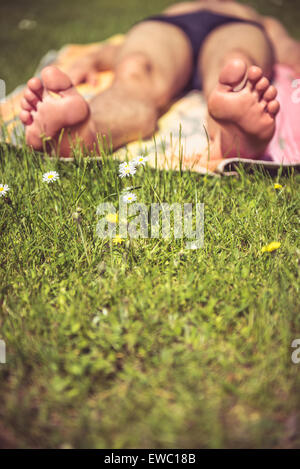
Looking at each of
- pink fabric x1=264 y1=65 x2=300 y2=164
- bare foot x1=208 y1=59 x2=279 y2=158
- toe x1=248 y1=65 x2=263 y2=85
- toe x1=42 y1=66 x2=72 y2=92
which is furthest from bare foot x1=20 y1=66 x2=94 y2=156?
pink fabric x1=264 y1=65 x2=300 y2=164

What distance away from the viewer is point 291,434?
2.20ft

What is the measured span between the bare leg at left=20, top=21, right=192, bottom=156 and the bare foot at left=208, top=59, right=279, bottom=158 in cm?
41

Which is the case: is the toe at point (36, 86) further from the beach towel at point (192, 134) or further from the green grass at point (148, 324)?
the green grass at point (148, 324)

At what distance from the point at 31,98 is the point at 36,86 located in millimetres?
54

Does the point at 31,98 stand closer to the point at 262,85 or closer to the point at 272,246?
the point at 262,85

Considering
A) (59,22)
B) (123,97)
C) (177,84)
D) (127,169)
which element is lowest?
(127,169)

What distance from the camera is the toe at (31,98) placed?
4.13ft

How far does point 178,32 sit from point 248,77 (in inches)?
30.2

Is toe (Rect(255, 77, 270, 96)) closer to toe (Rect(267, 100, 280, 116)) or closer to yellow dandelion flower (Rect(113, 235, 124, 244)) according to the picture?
toe (Rect(267, 100, 280, 116))

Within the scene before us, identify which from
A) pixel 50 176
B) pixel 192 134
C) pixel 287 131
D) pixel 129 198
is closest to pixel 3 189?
pixel 50 176

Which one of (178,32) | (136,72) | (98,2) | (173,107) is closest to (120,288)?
(136,72)

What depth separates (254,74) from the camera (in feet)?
3.69

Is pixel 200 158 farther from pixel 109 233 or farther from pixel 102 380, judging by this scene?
pixel 102 380

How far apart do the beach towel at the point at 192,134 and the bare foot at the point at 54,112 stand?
3.7 inches
